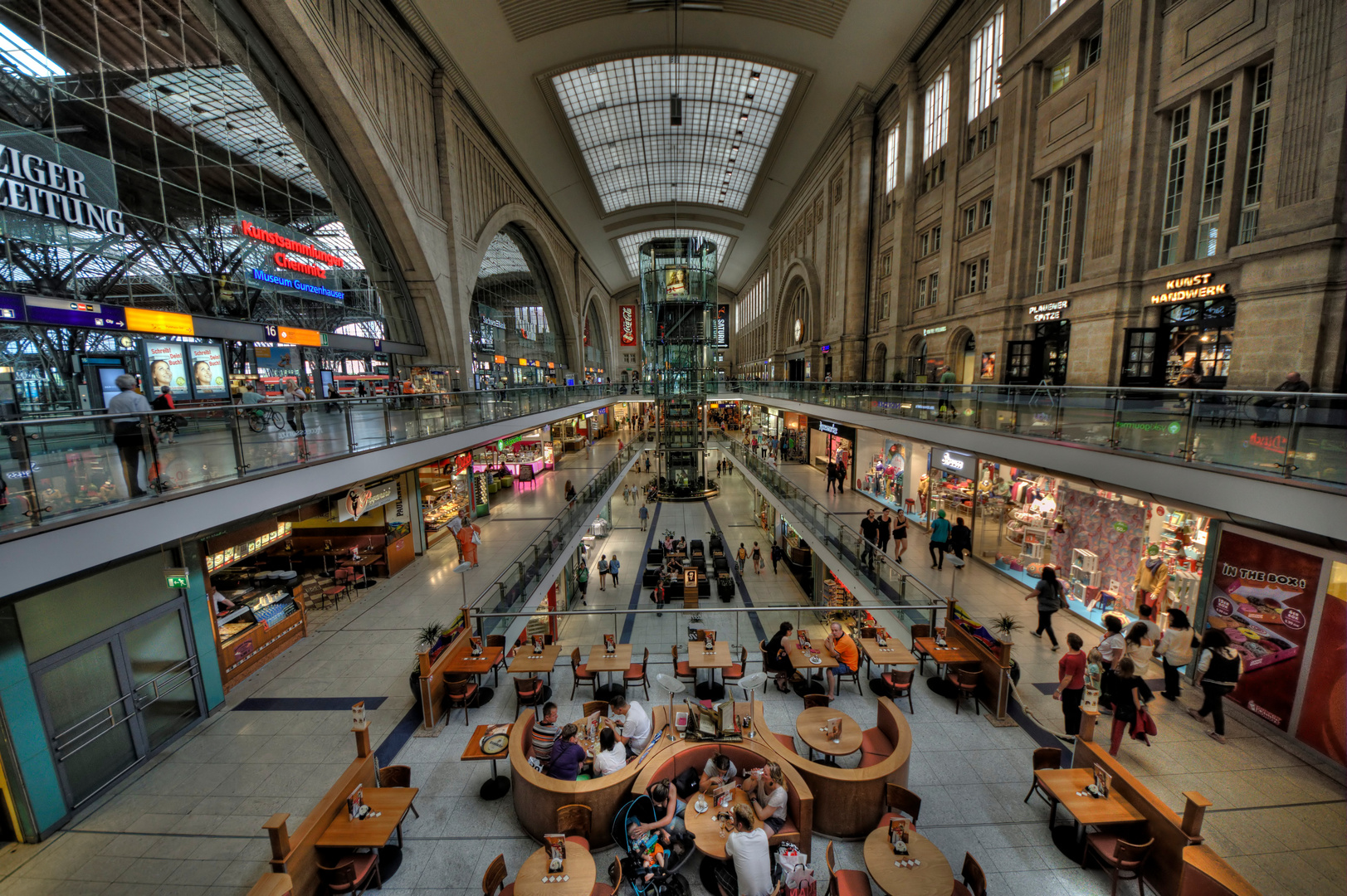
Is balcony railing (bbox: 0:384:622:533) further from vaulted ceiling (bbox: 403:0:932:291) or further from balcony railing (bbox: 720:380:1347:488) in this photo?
vaulted ceiling (bbox: 403:0:932:291)

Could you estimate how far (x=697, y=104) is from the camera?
26047 millimetres

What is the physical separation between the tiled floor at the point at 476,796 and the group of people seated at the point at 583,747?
2.18 feet

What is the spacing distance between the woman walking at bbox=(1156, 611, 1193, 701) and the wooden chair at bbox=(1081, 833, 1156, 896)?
10.2 ft

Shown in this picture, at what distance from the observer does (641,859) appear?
388 cm

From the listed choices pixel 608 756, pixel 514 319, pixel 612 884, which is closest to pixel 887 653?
pixel 608 756

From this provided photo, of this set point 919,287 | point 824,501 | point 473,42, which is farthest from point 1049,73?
point 473,42

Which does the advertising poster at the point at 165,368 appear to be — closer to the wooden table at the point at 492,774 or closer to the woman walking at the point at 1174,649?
the wooden table at the point at 492,774

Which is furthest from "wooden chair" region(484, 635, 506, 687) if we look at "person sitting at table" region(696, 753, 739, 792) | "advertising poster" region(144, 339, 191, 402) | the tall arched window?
the tall arched window

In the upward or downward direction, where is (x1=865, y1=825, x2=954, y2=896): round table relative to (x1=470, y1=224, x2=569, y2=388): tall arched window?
downward

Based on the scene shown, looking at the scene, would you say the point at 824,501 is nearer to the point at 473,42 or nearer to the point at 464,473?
the point at 464,473

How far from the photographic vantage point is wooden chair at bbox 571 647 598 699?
654 cm

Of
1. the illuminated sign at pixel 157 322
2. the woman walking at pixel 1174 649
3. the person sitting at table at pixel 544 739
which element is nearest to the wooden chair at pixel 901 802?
the person sitting at table at pixel 544 739

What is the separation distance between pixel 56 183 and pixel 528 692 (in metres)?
11.1

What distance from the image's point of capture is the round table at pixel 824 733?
487 centimetres
